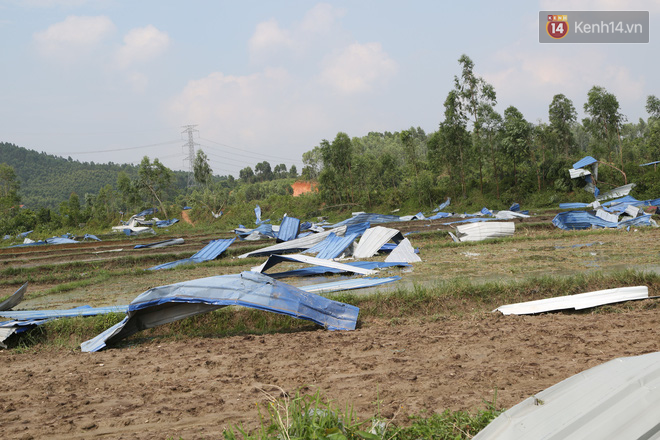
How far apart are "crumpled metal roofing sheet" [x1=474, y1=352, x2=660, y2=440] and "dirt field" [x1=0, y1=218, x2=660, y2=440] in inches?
30.0

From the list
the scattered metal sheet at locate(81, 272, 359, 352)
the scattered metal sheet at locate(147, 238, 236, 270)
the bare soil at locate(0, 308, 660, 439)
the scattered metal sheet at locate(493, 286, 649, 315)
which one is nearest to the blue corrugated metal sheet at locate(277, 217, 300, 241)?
the scattered metal sheet at locate(147, 238, 236, 270)

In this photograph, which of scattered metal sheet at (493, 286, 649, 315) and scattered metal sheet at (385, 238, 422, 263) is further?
scattered metal sheet at (385, 238, 422, 263)

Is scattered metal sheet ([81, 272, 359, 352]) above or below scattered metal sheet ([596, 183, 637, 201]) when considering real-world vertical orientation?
below

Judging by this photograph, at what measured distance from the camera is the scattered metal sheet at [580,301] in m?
6.05

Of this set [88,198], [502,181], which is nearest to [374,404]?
[502,181]

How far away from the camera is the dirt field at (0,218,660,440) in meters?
3.53

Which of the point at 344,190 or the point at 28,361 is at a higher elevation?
the point at 344,190

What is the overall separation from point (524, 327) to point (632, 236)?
1036cm

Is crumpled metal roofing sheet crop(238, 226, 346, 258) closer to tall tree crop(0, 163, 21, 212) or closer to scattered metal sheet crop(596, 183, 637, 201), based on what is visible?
scattered metal sheet crop(596, 183, 637, 201)

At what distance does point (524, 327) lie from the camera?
17.3 ft

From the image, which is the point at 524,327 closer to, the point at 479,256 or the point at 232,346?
the point at 232,346

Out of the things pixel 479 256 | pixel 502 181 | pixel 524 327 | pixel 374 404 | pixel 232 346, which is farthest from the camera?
pixel 502 181

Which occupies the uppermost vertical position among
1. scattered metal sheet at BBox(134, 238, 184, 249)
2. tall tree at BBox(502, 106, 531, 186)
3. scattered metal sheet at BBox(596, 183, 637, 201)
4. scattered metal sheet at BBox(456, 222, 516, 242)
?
tall tree at BBox(502, 106, 531, 186)

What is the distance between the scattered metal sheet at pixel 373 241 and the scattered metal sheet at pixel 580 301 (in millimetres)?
7049
